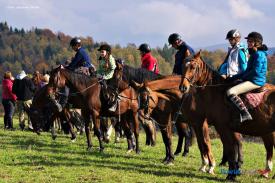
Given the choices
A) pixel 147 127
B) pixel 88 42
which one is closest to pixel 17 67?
pixel 88 42

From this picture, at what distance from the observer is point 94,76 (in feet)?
47.7

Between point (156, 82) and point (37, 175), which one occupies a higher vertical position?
point (156, 82)

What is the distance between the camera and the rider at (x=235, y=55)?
11.1 m

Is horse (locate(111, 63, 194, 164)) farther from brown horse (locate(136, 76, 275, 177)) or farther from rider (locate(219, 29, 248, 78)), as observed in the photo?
rider (locate(219, 29, 248, 78))

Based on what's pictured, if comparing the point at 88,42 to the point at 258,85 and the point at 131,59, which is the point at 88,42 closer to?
the point at 131,59

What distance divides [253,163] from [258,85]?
5001 mm

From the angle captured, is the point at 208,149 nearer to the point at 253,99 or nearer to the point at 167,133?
the point at 167,133

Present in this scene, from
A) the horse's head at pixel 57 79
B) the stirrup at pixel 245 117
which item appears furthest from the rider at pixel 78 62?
the stirrup at pixel 245 117

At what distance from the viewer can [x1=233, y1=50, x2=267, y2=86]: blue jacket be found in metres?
9.74

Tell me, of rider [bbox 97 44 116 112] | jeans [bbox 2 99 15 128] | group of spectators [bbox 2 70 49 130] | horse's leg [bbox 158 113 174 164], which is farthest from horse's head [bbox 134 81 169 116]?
jeans [bbox 2 99 15 128]

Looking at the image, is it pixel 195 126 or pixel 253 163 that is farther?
pixel 253 163

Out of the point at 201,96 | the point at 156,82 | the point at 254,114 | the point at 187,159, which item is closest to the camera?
the point at 254,114

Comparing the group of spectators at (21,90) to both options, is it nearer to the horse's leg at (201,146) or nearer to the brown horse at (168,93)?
the brown horse at (168,93)

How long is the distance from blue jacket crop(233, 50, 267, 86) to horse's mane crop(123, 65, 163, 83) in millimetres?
3006
